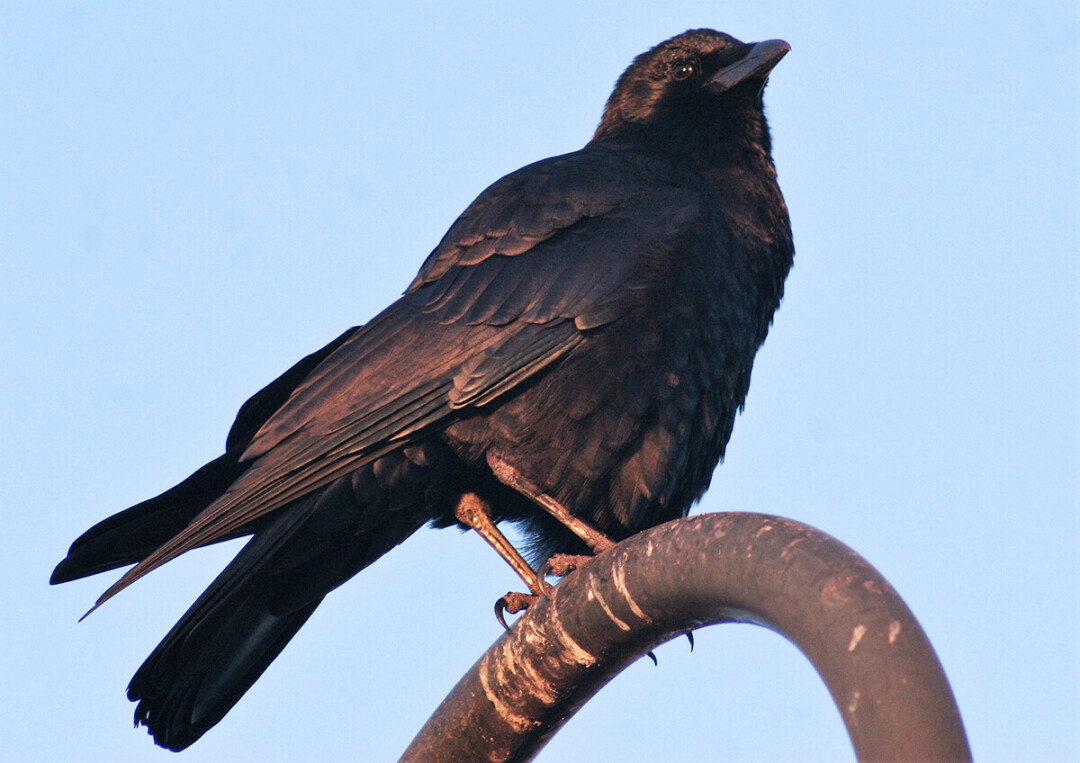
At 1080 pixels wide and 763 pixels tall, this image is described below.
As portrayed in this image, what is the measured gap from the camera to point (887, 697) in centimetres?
214

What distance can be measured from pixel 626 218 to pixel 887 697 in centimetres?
310

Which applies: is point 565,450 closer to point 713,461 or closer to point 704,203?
point 713,461

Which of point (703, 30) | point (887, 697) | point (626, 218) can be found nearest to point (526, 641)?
point (887, 697)

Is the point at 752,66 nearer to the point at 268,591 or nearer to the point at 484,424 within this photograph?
the point at 484,424

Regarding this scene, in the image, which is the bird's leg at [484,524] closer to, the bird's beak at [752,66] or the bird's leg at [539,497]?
the bird's leg at [539,497]

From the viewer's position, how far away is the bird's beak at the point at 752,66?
5805 mm

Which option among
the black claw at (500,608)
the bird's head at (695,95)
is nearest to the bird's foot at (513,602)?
the black claw at (500,608)

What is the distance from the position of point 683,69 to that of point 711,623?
3416mm

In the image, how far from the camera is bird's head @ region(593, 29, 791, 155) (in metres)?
5.76

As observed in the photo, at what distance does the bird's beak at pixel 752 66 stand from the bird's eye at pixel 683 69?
0.12 meters

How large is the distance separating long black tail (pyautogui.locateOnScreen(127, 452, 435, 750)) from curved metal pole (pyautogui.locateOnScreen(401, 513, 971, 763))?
3.60ft

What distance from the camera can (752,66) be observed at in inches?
229

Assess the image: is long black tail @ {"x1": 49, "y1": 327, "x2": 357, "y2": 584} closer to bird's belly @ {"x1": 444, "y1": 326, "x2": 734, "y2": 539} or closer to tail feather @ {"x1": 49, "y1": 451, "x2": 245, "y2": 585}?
tail feather @ {"x1": 49, "y1": 451, "x2": 245, "y2": 585}

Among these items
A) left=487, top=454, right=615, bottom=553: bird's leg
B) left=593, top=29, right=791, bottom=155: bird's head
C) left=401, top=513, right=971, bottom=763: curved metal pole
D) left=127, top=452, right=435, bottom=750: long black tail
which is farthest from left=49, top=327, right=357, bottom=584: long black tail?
left=593, top=29, right=791, bottom=155: bird's head
